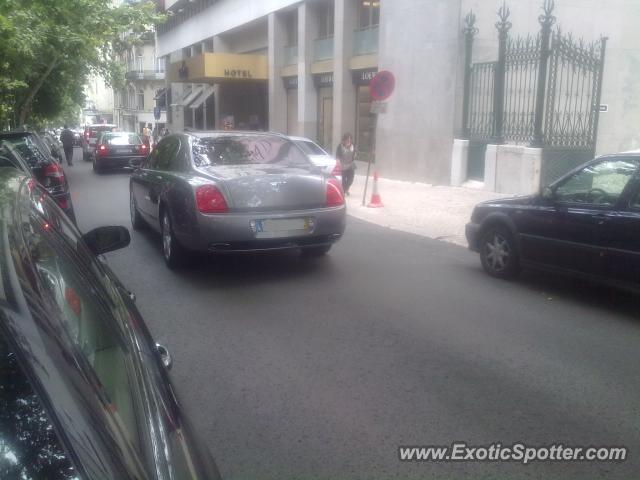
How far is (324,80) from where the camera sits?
27.5 meters

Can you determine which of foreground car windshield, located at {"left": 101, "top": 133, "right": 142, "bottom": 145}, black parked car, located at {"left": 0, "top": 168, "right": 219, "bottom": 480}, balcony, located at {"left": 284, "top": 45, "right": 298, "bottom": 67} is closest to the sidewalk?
black parked car, located at {"left": 0, "top": 168, "right": 219, "bottom": 480}

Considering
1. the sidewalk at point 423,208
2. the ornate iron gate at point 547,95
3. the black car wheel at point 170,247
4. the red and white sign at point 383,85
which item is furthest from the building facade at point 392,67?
the black car wheel at point 170,247

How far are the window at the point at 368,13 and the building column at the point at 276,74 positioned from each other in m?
7.82

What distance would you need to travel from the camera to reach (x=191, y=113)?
48.0 meters

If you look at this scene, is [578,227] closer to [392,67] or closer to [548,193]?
[548,193]

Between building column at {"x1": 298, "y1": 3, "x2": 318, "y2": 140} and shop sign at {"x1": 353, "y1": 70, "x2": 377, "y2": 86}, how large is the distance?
13.3 feet

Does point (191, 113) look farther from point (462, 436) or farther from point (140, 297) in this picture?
point (462, 436)

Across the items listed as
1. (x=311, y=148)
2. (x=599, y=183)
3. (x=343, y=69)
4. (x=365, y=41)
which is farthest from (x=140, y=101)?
(x=599, y=183)

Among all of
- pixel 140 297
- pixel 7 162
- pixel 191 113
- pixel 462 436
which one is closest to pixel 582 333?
pixel 462 436

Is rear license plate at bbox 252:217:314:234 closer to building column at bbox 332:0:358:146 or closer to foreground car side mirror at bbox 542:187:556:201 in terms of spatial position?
foreground car side mirror at bbox 542:187:556:201

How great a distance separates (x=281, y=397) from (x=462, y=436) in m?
1.20

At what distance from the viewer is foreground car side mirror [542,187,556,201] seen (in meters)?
7.03

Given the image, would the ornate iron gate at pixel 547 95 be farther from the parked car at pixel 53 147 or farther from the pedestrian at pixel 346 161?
the parked car at pixel 53 147

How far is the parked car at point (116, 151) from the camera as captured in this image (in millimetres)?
25219
